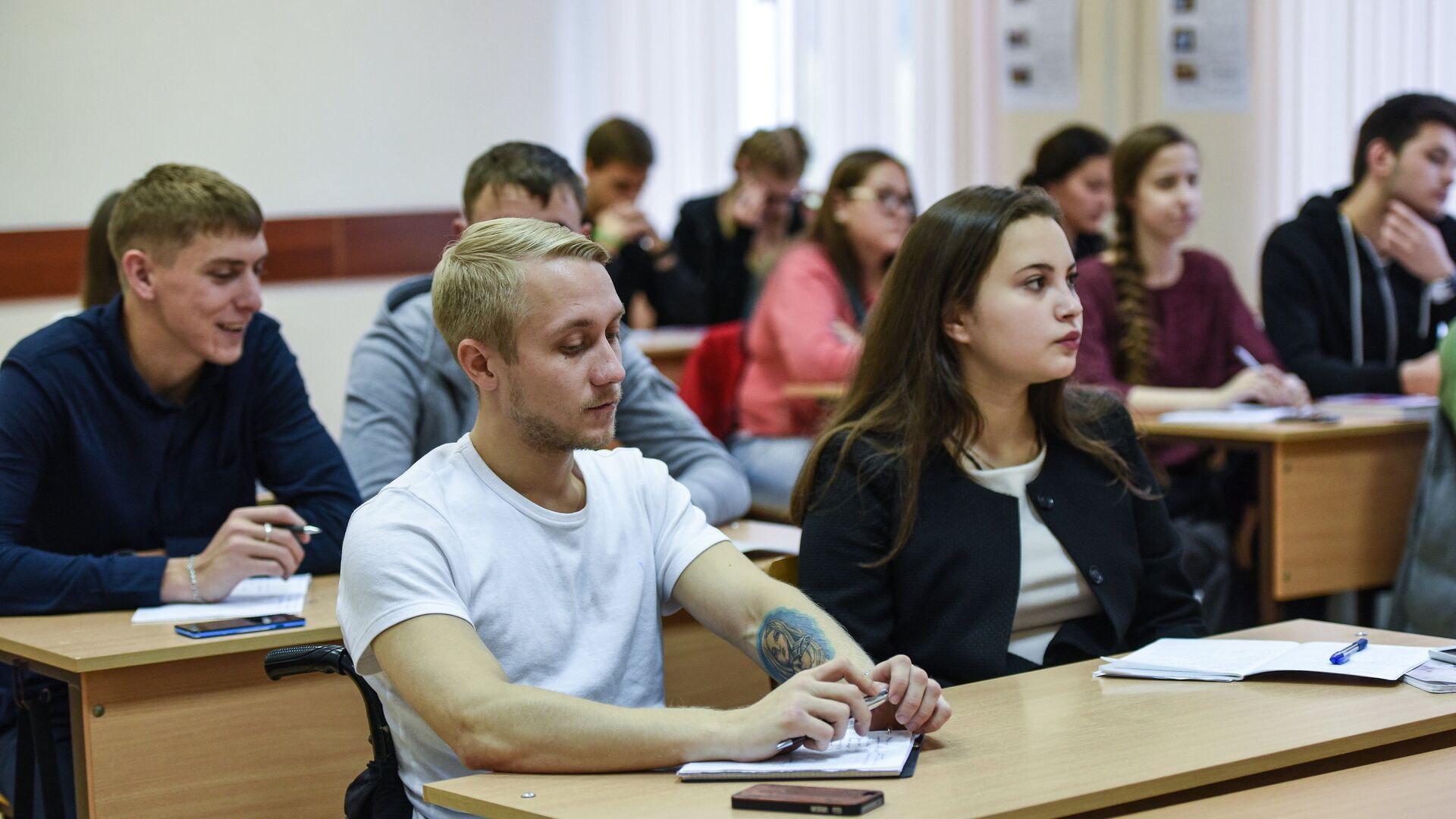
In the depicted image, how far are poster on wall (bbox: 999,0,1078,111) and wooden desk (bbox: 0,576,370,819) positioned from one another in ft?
15.1

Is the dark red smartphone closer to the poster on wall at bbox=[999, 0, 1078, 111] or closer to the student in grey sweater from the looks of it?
the student in grey sweater

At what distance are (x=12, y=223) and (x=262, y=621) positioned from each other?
11.8 feet

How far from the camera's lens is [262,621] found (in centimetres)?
217

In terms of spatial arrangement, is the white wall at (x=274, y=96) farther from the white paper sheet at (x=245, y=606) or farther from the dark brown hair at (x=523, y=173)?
the white paper sheet at (x=245, y=606)

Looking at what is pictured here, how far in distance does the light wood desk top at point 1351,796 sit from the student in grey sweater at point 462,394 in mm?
1416

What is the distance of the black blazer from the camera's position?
2127 millimetres

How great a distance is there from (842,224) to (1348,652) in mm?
2539

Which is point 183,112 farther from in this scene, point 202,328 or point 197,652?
point 197,652

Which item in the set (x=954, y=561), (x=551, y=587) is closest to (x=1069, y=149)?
(x=954, y=561)

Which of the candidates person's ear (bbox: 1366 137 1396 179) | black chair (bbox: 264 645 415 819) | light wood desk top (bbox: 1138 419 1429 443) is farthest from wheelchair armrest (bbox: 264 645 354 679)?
person's ear (bbox: 1366 137 1396 179)

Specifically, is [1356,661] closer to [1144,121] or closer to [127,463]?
[127,463]

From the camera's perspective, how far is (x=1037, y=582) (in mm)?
2207

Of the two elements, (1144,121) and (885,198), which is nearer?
(885,198)

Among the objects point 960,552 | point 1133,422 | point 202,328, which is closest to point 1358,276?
point 1133,422
